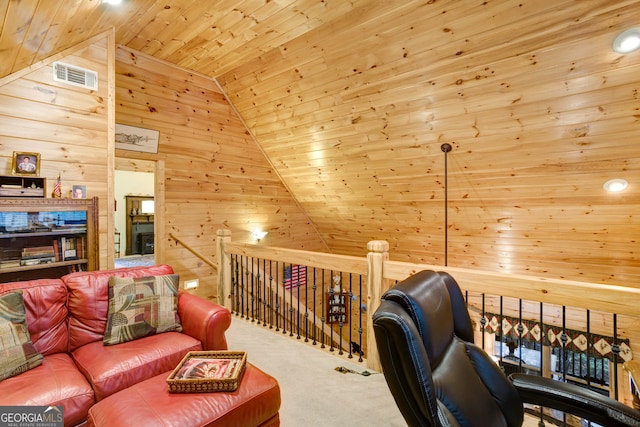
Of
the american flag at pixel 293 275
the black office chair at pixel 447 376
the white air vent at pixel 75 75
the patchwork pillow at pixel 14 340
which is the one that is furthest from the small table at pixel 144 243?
the black office chair at pixel 447 376

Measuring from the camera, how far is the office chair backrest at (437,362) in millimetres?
947

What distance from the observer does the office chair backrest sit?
37.3 inches

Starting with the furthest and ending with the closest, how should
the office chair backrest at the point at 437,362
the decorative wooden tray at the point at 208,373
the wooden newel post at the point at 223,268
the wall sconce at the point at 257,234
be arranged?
the wall sconce at the point at 257,234 → the wooden newel post at the point at 223,268 → the decorative wooden tray at the point at 208,373 → the office chair backrest at the point at 437,362

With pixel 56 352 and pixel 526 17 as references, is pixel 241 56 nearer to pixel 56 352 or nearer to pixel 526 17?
pixel 526 17

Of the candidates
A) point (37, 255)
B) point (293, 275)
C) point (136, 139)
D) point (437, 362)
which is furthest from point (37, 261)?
point (293, 275)

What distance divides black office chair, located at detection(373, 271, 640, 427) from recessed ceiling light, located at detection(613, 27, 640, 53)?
2295mm

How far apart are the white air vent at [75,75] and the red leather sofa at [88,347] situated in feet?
6.70

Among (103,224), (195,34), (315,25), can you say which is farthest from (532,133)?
(103,224)

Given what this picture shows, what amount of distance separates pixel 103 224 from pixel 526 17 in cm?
419

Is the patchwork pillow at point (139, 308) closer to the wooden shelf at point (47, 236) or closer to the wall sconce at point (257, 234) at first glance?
the wooden shelf at point (47, 236)

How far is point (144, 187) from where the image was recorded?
9.13 meters

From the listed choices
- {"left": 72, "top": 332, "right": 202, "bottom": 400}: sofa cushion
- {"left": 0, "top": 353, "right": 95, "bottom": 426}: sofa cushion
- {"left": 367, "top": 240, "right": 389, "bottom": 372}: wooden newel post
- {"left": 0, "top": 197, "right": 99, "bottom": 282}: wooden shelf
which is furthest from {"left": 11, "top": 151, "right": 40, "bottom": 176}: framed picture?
{"left": 367, "top": 240, "right": 389, "bottom": 372}: wooden newel post

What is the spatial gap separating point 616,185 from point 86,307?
4797 mm

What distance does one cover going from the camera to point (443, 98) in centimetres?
330
